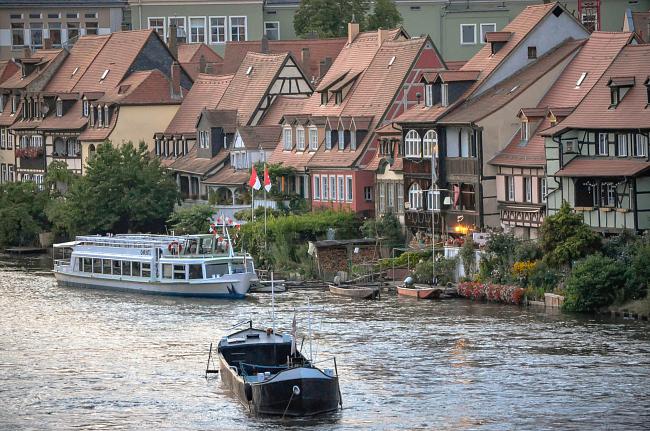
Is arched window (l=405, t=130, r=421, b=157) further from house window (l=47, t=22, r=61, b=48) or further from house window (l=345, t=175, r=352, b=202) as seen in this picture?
house window (l=47, t=22, r=61, b=48)

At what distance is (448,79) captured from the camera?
86688 mm

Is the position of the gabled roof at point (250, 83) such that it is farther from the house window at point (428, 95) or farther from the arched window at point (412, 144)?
the arched window at point (412, 144)

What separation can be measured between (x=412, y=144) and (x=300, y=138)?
39.7 ft

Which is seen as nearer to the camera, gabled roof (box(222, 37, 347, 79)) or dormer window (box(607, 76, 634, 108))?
dormer window (box(607, 76, 634, 108))

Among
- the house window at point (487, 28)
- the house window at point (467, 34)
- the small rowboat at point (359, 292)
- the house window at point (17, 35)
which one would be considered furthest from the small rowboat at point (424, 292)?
the house window at point (17, 35)

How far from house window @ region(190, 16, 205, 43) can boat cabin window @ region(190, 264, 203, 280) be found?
61090 mm

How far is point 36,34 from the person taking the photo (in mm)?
147875

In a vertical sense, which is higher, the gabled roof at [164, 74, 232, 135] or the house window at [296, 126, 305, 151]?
the gabled roof at [164, 74, 232, 135]

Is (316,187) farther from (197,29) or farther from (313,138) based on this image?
(197,29)

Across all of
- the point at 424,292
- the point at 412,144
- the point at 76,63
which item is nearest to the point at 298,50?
the point at 76,63

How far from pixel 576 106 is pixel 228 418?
2920cm

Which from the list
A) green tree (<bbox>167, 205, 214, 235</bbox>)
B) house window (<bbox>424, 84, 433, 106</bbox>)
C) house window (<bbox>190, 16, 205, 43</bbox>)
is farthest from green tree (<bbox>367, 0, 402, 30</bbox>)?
house window (<bbox>424, 84, 433, 106</bbox>)

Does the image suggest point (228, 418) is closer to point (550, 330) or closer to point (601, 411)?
point (601, 411)

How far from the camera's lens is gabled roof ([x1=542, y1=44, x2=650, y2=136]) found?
74375 mm
